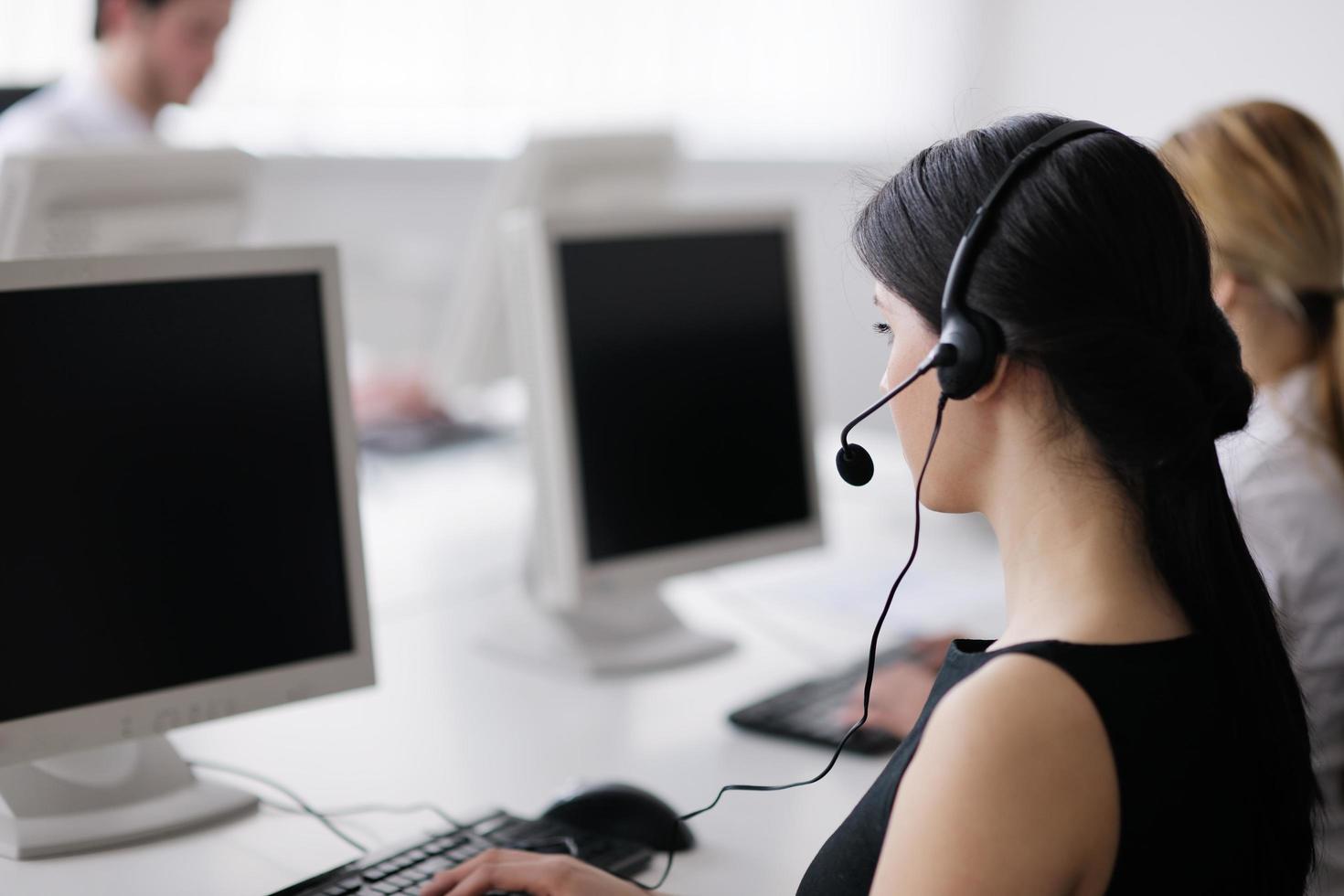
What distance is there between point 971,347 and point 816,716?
71 centimetres

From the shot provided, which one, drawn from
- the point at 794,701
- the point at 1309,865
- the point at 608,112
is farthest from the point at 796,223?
the point at 608,112

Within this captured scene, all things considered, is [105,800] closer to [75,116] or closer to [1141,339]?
[1141,339]

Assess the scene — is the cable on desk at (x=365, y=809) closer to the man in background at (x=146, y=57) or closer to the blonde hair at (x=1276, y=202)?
the blonde hair at (x=1276, y=202)

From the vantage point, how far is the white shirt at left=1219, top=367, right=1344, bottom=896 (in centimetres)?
146

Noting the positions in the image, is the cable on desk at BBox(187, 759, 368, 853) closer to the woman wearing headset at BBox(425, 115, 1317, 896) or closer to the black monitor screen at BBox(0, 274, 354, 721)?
the black monitor screen at BBox(0, 274, 354, 721)

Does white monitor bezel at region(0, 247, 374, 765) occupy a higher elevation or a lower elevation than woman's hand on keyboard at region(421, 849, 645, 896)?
higher

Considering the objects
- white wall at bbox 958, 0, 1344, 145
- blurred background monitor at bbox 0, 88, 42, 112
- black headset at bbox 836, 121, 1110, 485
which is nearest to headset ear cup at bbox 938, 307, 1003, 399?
black headset at bbox 836, 121, 1110, 485

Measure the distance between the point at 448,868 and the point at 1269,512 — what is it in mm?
949

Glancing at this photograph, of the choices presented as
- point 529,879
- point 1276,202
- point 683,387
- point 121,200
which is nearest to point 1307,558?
point 1276,202

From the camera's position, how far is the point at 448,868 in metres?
1.07

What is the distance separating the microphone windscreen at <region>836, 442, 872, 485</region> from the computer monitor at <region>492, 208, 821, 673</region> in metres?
0.57

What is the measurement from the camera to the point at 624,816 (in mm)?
1171

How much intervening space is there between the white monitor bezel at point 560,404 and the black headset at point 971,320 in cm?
72

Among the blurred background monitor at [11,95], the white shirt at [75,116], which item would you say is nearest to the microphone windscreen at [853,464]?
the white shirt at [75,116]
